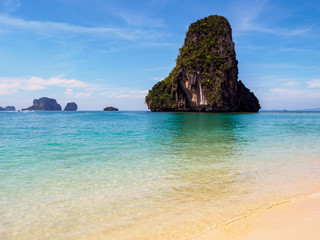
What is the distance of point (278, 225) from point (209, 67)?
235ft

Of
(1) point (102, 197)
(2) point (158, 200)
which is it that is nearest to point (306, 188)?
(2) point (158, 200)

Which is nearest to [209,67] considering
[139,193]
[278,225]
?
[139,193]

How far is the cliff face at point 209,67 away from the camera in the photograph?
6900 centimetres

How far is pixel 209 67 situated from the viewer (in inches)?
2778

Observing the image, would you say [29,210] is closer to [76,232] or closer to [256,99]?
[76,232]

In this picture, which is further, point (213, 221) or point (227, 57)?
point (227, 57)

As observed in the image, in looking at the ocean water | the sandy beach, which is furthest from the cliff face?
the sandy beach

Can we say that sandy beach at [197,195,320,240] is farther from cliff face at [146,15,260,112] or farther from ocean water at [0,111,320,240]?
cliff face at [146,15,260,112]

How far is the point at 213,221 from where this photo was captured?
3.39 m

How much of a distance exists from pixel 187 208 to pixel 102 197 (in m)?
1.85

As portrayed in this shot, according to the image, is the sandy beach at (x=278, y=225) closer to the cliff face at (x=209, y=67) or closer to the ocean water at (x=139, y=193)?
the ocean water at (x=139, y=193)

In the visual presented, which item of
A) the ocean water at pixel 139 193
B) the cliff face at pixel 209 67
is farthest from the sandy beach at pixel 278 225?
the cliff face at pixel 209 67

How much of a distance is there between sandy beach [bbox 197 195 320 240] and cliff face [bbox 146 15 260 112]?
65.9 metres

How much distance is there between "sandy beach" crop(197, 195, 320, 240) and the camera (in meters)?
2.86
